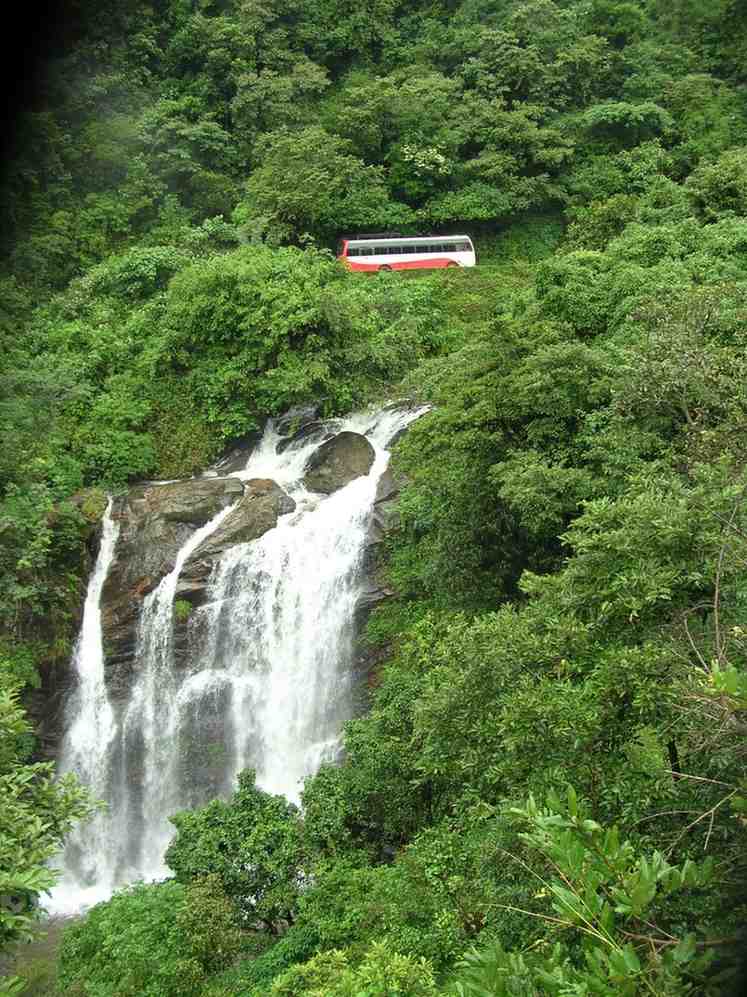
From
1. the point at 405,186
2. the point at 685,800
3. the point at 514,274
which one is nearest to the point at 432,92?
the point at 405,186

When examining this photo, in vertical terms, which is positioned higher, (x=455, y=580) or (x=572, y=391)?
(x=572, y=391)

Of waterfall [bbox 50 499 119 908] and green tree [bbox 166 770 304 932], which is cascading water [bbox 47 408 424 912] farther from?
green tree [bbox 166 770 304 932]

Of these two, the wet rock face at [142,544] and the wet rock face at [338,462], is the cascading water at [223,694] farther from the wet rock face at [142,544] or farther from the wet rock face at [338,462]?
the wet rock face at [338,462]

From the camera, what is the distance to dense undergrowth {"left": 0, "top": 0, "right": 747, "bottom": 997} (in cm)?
441

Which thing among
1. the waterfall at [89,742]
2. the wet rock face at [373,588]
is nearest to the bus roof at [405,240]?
the wet rock face at [373,588]

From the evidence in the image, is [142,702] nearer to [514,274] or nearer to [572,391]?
[572,391]

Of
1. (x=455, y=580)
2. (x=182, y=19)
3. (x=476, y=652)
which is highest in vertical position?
(x=182, y=19)

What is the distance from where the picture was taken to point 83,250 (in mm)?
21266

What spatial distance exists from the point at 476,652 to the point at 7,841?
295 centimetres

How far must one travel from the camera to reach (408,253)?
21406 mm

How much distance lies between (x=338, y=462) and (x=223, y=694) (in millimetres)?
4323

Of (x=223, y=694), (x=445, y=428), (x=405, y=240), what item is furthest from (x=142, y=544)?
(x=405, y=240)

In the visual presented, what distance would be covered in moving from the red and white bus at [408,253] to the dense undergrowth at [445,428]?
819 mm

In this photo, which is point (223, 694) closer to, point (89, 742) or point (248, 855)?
point (89, 742)
